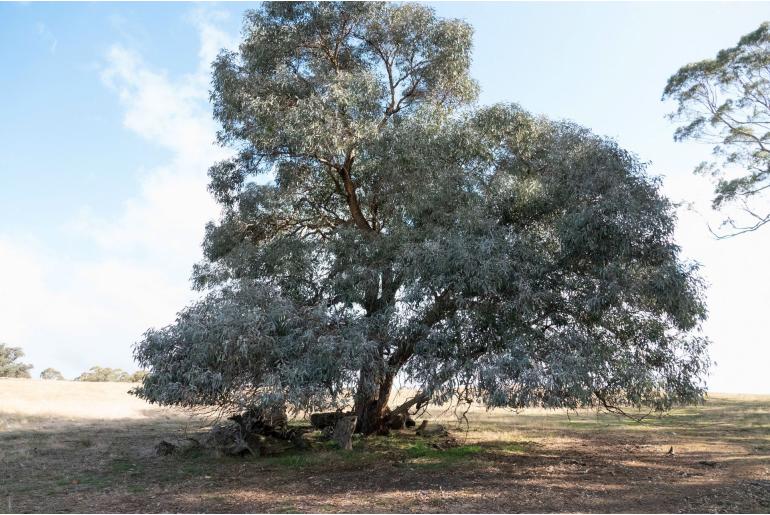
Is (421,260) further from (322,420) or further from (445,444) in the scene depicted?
(322,420)

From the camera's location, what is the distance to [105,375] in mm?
51406

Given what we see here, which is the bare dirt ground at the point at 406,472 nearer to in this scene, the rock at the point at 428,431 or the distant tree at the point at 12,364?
the rock at the point at 428,431

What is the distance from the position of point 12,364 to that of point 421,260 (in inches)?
2105

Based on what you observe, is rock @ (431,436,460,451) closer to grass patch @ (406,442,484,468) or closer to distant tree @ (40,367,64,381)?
grass patch @ (406,442,484,468)

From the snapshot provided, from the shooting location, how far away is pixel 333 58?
16.6 metres

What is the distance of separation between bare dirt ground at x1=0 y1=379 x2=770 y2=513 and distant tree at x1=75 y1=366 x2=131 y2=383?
32.2 m

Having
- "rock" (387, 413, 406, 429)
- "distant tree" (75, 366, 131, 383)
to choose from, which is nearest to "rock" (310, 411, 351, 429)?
"rock" (387, 413, 406, 429)

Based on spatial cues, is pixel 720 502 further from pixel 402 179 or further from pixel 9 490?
pixel 9 490

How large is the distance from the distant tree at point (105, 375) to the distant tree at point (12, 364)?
6286mm

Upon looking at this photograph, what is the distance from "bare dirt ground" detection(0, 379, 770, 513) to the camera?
9875 millimetres

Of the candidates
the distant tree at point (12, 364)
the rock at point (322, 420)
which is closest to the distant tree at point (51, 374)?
the distant tree at point (12, 364)

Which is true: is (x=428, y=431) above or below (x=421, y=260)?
below

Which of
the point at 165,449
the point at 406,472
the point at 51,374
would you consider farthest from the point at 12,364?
the point at 406,472

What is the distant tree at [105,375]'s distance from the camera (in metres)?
50.5
